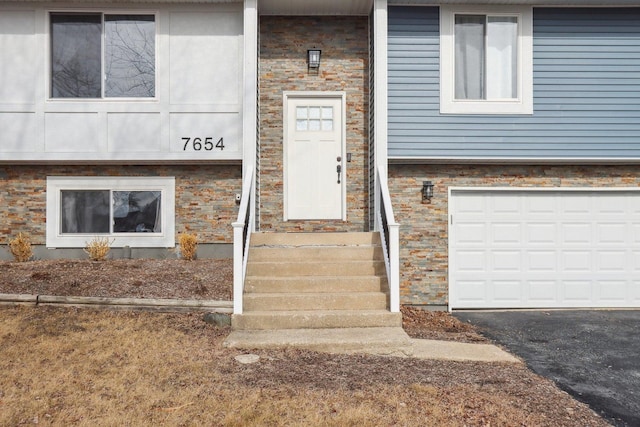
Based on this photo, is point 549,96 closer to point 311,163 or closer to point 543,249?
point 543,249

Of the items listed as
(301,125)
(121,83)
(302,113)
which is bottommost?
(301,125)

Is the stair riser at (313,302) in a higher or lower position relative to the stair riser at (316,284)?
lower

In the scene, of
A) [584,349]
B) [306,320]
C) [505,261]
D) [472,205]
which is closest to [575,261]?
[505,261]

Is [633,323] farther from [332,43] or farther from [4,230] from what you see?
[4,230]

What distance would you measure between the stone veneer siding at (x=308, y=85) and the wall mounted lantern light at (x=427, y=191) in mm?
992

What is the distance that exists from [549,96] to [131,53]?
690cm

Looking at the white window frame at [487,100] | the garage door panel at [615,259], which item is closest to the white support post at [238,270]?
the white window frame at [487,100]

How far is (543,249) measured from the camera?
316 inches

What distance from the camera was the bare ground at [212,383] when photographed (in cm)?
361

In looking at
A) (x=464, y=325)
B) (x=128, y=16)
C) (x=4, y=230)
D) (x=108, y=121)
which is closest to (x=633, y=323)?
(x=464, y=325)

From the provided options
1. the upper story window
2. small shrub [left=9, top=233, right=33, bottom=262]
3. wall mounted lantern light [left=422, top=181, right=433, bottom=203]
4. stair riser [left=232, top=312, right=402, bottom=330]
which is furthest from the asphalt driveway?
small shrub [left=9, top=233, right=33, bottom=262]

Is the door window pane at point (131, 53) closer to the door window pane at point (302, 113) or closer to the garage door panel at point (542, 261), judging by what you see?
the door window pane at point (302, 113)

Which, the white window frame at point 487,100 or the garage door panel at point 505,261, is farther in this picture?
the garage door panel at point 505,261

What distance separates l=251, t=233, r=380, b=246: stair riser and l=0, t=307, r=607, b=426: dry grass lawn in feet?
6.08
